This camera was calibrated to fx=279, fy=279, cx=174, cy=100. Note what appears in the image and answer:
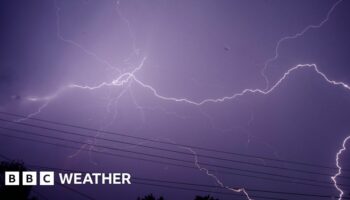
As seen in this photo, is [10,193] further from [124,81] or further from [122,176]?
[124,81]

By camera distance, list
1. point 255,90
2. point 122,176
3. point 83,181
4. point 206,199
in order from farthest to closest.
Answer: point 255,90 < point 206,199 < point 122,176 < point 83,181

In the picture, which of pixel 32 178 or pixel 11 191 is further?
pixel 11 191

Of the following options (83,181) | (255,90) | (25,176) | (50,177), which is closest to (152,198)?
(83,181)

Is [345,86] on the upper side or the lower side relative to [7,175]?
upper

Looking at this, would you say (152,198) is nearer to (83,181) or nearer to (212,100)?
(83,181)

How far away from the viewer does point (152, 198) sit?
1143 cm

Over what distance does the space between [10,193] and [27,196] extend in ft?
2.99

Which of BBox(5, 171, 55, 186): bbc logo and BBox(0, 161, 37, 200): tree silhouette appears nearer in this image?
BBox(5, 171, 55, 186): bbc logo

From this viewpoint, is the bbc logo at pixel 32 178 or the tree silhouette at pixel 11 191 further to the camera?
the tree silhouette at pixel 11 191

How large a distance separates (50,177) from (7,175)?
328cm

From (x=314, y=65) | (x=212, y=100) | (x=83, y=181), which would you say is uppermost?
(x=314, y=65)

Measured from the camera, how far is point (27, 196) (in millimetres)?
13250

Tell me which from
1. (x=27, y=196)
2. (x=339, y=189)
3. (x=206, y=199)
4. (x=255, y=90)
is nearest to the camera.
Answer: (x=206, y=199)

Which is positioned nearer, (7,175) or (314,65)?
(7,175)
